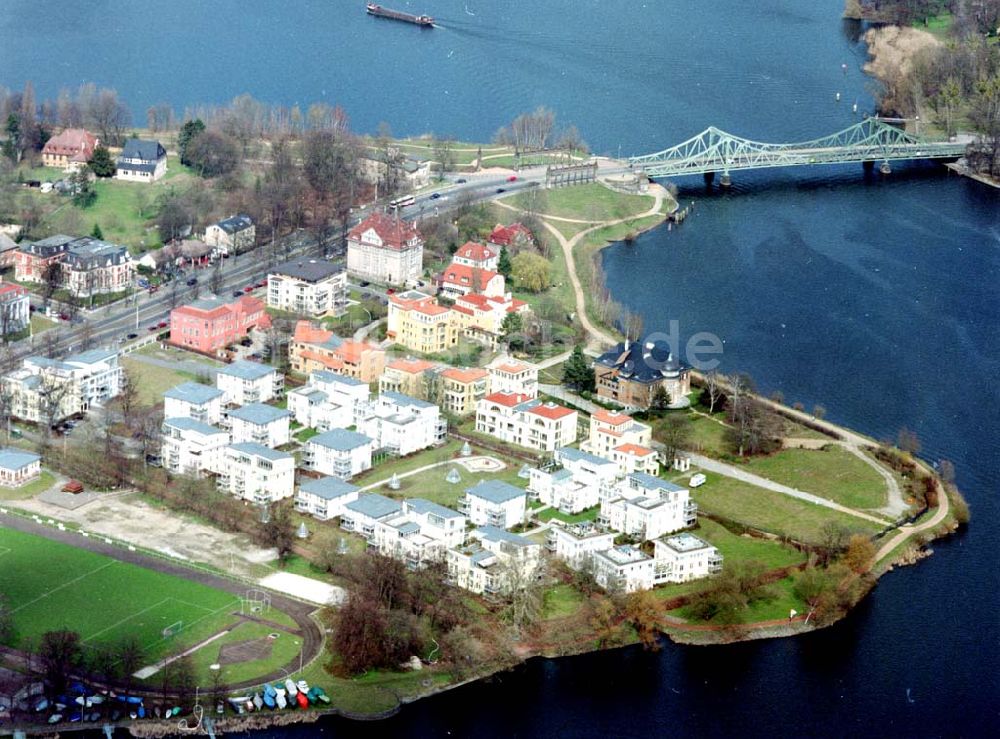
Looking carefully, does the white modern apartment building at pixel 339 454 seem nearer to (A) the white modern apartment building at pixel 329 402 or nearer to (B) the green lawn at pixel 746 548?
(A) the white modern apartment building at pixel 329 402

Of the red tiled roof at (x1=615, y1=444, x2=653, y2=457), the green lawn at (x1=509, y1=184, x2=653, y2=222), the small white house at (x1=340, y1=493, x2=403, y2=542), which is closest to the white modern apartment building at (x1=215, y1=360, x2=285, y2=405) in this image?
the small white house at (x1=340, y1=493, x2=403, y2=542)

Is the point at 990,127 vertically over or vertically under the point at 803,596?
over

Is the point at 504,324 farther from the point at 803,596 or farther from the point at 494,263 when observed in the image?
the point at 803,596

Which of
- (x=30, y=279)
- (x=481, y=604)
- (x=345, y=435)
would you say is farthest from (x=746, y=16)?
(x=481, y=604)

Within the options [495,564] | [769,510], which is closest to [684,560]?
[769,510]

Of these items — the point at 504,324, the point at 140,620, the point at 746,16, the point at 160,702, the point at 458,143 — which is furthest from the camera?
the point at 746,16

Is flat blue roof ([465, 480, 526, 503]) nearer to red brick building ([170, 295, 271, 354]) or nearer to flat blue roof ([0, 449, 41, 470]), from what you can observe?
flat blue roof ([0, 449, 41, 470])
